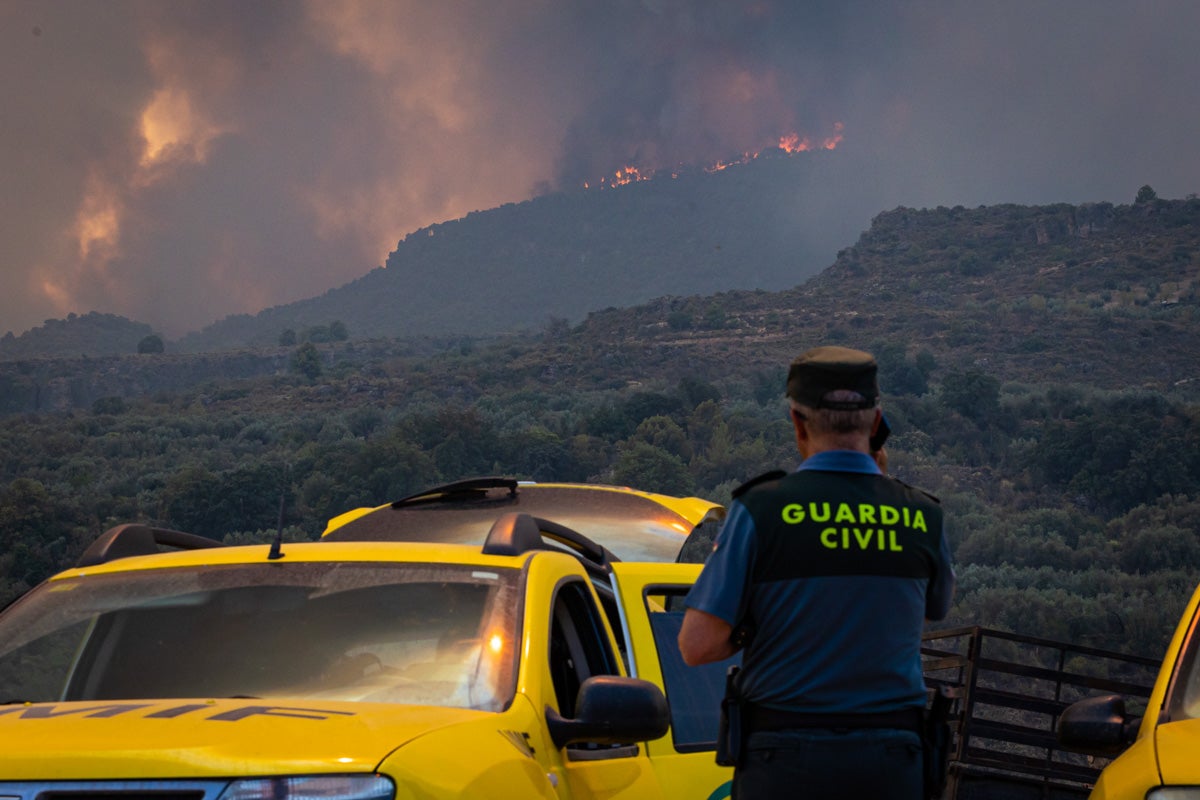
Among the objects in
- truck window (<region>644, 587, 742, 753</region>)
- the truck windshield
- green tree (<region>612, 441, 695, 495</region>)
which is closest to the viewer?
the truck windshield

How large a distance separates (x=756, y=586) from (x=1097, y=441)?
7074 cm

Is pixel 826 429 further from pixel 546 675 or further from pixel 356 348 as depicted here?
pixel 356 348

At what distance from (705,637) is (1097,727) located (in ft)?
3.90

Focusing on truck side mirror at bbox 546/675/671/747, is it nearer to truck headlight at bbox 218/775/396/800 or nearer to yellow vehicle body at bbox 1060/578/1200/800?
truck headlight at bbox 218/775/396/800

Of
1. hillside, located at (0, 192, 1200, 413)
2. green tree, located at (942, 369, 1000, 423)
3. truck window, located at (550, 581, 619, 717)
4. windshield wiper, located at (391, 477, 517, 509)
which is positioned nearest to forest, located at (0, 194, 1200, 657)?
green tree, located at (942, 369, 1000, 423)

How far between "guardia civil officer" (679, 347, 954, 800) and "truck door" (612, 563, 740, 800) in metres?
1.52

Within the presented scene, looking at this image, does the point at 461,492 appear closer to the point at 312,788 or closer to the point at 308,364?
the point at 312,788

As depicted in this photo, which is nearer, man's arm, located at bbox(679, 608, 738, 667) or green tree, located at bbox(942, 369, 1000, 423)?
man's arm, located at bbox(679, 608, 738, 667)

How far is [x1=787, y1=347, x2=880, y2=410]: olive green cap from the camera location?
3717 mm

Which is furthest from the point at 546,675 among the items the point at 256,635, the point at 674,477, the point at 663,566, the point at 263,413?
the point at 263,413

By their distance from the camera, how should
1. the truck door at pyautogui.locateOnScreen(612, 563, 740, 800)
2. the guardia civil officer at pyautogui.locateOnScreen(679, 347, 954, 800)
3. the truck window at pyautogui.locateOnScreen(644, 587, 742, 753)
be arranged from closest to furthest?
the guardia civil officer at pyautogui.locateOnScreen(679, 347, 954, 800), the truck door at pyautogui.locateOnScreen(612, 563, 740, 800), the truck window at pyautogui.locateOnScreen(644, 587, 742, 753)

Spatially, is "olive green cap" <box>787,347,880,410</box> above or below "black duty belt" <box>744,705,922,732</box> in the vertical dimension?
above

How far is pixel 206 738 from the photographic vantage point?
9.69 ft

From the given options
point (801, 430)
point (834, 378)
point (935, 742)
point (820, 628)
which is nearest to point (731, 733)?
point (820, 628)
